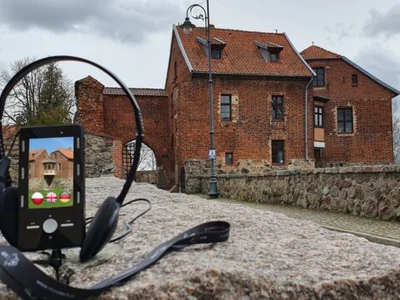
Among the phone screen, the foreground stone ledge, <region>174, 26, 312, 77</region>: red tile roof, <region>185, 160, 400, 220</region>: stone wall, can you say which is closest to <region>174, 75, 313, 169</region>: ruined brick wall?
<region>174, 26, 312, 77</region>: red tile roof

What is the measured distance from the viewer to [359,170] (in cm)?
840

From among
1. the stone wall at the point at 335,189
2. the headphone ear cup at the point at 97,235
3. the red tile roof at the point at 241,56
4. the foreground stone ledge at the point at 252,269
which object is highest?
the red tile roof at the point at 241,56

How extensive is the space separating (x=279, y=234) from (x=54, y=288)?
0.87 meters

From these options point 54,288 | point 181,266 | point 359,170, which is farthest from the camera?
point 359,170

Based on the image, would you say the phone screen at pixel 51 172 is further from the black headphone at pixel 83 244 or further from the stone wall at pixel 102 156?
the stone wall at pixel 102 156

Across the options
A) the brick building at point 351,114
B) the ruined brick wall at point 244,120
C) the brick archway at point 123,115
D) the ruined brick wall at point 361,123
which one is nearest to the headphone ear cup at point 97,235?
the brick archway at point 123,115

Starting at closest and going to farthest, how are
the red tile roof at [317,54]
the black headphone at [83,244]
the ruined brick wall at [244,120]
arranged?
the black headphone at [83,244] → the ruined brick wall at [244,120] → the red tile roof at [317,54]

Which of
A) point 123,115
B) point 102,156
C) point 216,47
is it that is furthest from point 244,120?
point 102,156

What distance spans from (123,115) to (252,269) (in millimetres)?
26424

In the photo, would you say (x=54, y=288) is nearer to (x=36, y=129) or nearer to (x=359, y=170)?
(x=36, y=129)

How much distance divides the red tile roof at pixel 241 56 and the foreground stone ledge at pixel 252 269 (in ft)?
79.2

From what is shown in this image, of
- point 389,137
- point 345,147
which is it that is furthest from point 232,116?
point 389,137

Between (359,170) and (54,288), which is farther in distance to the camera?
(359,170)

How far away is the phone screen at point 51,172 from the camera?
4.13 feet
